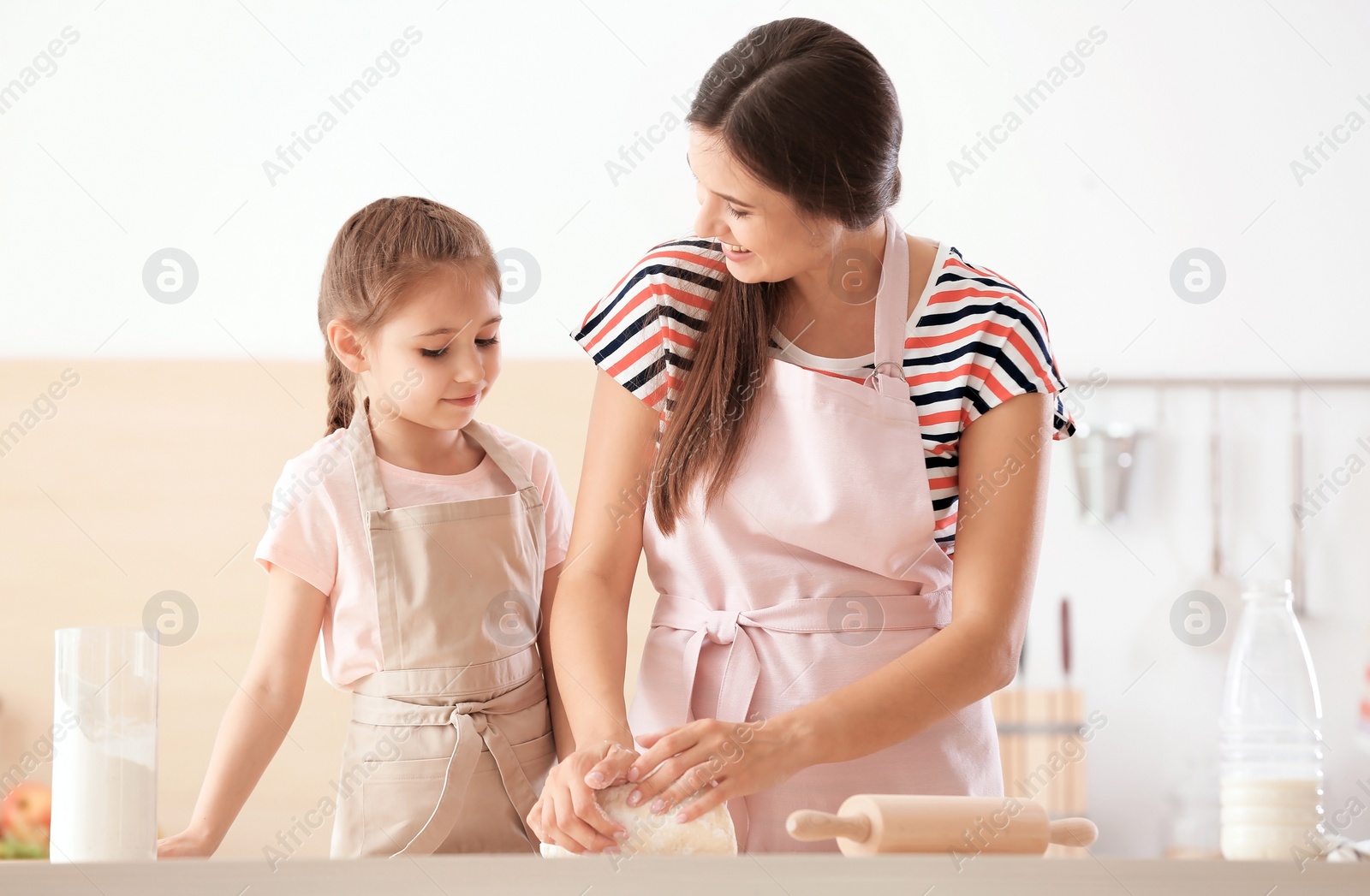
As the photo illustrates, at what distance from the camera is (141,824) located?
2.14 feet

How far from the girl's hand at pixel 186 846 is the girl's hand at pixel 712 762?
313mm

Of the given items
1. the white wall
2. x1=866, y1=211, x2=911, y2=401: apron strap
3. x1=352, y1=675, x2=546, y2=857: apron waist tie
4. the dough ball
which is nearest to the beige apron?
x1=352, y1=675, x2=546, y2=857: apron waist tie

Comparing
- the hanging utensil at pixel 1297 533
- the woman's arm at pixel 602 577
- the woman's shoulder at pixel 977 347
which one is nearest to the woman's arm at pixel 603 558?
the woman's arm at pixel 602 577

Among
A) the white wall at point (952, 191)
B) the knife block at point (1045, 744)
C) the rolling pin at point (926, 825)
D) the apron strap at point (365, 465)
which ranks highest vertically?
the white wall at point (952, 191)

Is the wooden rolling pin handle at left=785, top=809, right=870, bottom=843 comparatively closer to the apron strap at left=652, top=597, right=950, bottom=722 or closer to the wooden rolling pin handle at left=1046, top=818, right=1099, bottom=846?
the wooden rolling pin handle at left=1046, top=818, right=1099, bottom=846

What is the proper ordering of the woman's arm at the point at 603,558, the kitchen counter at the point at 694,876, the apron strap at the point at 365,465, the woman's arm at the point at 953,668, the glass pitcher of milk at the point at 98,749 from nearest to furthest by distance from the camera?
the kitchen counter at the point at 694,876 → the glass pitcher of milk at the point at 98,749 → the woman's arm at the point at 953,668 → the woman's arm at the point at 603,558 → the apron strap at the point at 365,465

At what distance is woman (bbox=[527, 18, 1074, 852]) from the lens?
Result: 0.89m

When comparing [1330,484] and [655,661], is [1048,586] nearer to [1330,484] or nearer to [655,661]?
[1330,484]

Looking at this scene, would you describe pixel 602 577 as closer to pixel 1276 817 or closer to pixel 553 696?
pixel 553 696

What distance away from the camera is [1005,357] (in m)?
0.92

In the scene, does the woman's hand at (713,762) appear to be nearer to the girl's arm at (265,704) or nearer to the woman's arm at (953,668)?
the woman's arm at (953,668)

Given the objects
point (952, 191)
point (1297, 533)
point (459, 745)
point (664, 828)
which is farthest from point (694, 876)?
point (1297, 533)

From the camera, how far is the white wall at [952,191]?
1.86 metres

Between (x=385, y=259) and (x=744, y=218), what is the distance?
33 centimetres
